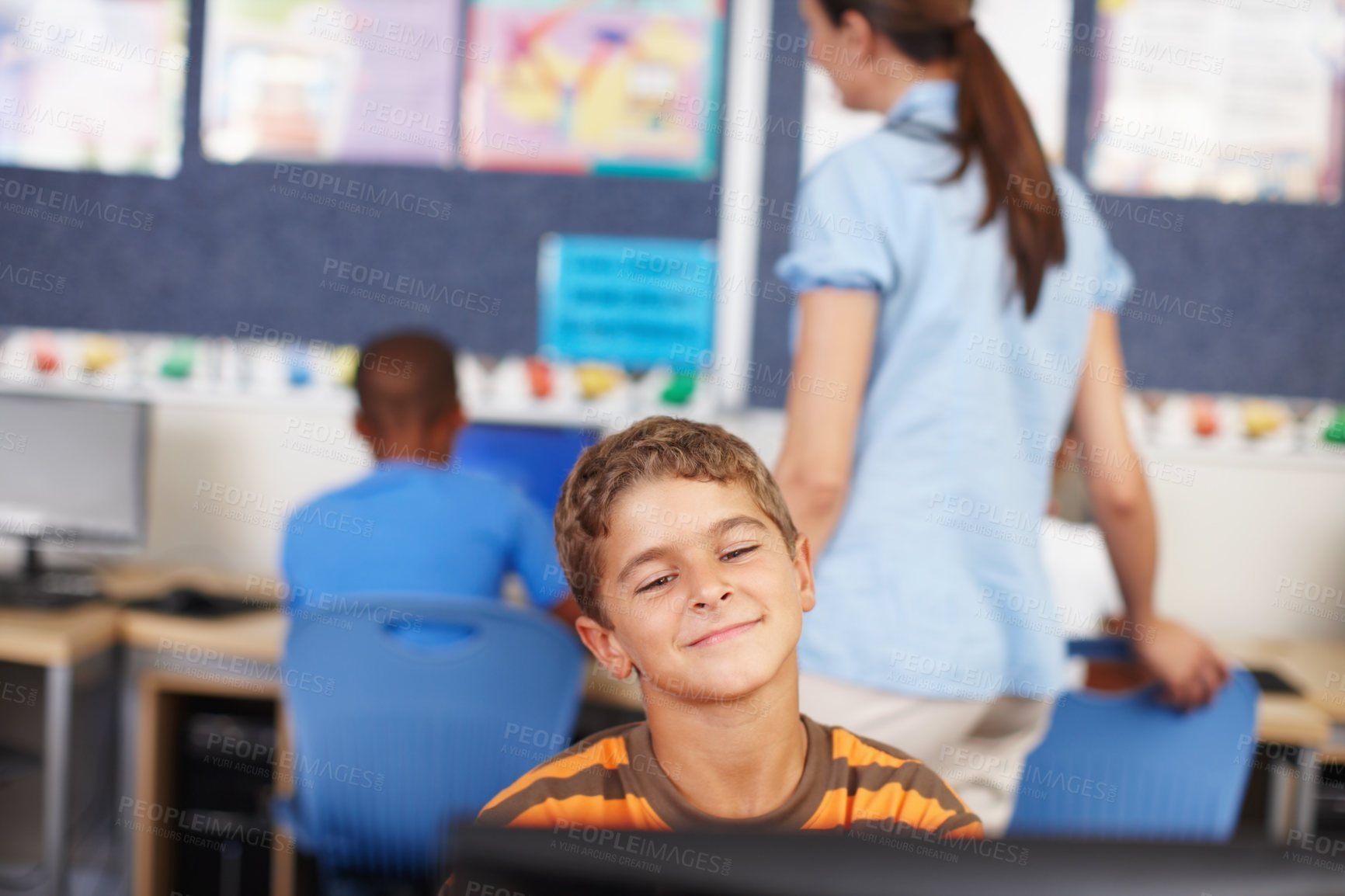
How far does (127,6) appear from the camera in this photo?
2.44m

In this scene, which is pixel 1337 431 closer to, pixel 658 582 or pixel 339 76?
pixel 658 582

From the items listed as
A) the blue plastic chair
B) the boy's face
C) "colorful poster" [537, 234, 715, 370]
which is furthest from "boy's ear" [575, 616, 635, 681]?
"colorful poster" [537, 234, 715, 370]

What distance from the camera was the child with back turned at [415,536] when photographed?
1.62 m

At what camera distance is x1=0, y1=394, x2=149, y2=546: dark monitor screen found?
2.30 meters

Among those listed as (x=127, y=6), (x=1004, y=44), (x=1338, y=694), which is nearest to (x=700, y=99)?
(x=1004, y=44)

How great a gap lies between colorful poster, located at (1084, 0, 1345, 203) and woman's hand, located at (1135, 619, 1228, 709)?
1.36 metres

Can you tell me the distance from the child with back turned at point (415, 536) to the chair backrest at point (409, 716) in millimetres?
175

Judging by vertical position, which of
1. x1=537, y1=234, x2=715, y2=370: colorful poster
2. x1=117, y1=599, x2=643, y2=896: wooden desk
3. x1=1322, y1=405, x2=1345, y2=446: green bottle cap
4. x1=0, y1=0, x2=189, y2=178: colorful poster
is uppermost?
x1=0, y1=0, x2=189, y2=178: colorful poster

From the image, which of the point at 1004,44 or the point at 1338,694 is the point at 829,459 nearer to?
the point at 1338,694

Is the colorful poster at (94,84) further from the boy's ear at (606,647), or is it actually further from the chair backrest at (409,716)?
the boy's ear at (606,647)

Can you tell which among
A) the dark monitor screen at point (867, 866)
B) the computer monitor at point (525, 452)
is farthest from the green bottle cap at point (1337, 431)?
the dark monitor screen at point (867, 866)

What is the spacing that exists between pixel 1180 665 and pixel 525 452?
1256 millimetres

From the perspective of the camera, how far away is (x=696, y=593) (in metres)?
0.73

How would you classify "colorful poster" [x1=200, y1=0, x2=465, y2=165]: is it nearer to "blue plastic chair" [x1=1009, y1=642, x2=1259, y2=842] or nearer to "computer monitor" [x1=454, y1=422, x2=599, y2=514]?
"computer monitor" [x1=454, y1=422, x2=599, y2=514]
